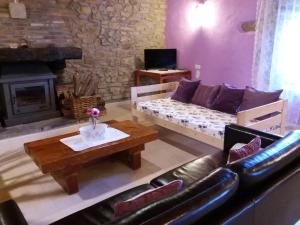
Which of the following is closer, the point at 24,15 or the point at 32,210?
the point at 32,210

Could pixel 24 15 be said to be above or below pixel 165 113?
above

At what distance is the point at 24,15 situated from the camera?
4.09 metres

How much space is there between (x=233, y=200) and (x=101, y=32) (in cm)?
444

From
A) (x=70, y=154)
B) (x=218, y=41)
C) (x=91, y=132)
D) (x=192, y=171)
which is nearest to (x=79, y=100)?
(x=91, y=132)

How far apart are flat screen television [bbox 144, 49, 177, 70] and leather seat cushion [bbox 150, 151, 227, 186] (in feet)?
11.5

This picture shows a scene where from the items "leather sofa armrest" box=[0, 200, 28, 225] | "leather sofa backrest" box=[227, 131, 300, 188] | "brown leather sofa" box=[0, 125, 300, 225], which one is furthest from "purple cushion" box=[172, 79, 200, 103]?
"leather sofa armrest" box=[0, 200, 28, 225]

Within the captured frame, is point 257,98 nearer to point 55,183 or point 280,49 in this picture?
point 280,49

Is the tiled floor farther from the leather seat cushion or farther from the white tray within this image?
the leather seat cushion

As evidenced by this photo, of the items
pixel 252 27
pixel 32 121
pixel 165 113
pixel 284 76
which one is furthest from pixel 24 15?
pixel 284 76

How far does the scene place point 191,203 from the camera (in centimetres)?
106

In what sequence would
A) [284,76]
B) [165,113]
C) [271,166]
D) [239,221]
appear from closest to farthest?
1. [239,221]
2. [271,166]
3. [165,113]
4. [284,76]

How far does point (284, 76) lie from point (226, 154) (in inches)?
82.9

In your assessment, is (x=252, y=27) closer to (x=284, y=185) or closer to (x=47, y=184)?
(x=284, y=185)

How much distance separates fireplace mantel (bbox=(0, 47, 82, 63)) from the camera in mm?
3773
